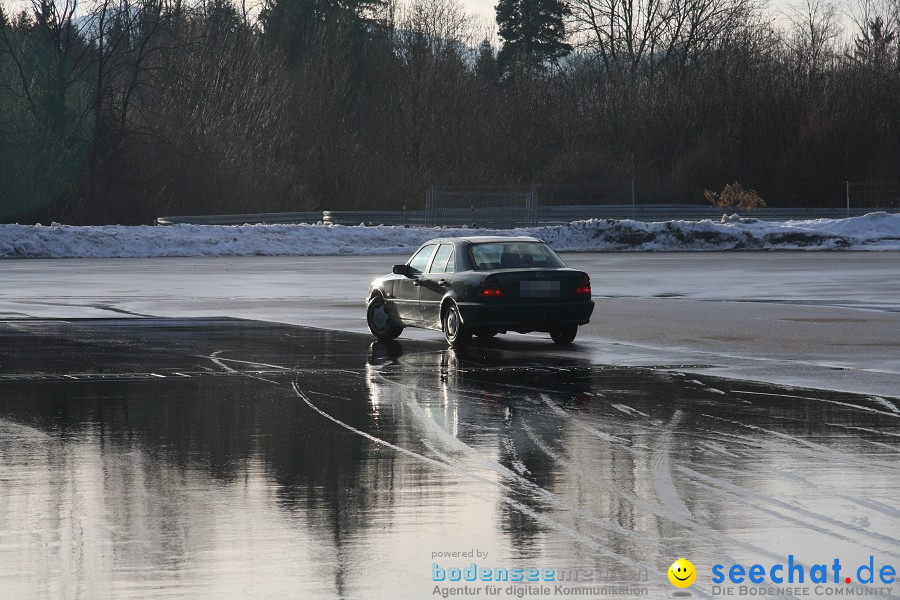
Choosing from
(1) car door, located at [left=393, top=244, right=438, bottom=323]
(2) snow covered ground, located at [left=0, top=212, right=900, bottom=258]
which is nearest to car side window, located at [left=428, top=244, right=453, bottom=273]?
(1) car door, located at [left=393, top=244, right=438, bottom=323]

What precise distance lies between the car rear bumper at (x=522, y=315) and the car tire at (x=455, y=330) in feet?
0.35

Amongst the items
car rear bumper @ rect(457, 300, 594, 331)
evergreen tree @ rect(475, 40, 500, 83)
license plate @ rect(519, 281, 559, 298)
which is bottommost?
car rear bumper @ rect(457, 300, 594, 331)

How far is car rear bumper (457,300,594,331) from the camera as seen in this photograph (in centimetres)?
1705

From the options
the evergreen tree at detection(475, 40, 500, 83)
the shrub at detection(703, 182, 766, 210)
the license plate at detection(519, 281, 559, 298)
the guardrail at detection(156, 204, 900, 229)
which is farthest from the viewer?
the evergreen tree at detection(475, 40, 500, 83)

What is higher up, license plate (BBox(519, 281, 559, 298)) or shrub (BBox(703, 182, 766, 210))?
shrub (BBox(703, 182, 766, 210))

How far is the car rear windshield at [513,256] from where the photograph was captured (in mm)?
17734

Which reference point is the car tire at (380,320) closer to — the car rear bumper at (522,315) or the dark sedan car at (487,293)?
the dark sedan car at (487,293)

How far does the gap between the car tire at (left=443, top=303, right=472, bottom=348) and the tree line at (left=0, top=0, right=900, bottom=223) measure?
46.0 meters

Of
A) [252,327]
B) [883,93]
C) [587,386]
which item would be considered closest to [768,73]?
[883,93]

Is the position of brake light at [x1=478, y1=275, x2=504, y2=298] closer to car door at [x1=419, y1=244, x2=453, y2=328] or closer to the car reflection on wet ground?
car door at [x1=419, y1=244, x2=453, y2=328]

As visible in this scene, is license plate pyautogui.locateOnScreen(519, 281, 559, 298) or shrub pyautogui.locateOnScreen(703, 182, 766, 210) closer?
license plate pyautogui.locateOnScreen(519, 281, 559, 298)

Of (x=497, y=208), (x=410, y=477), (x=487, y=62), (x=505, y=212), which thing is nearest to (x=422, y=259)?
(x=410, y=477)

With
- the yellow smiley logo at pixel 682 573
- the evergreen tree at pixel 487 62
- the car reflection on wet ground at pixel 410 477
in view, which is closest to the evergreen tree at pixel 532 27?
the evergreen tree at pixel 487 62

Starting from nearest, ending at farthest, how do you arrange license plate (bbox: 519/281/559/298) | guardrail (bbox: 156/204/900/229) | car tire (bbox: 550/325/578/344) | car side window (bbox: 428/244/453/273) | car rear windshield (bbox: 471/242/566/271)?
license plate (bbox: 519/281/559/298)
car rear windshield (bbox: 471/242/566/271)
car tire (bbox: 550/325/578/344)
car side window (bbox: 428/244/453/273)
guardrail (bbox: 156/204/900/229)
